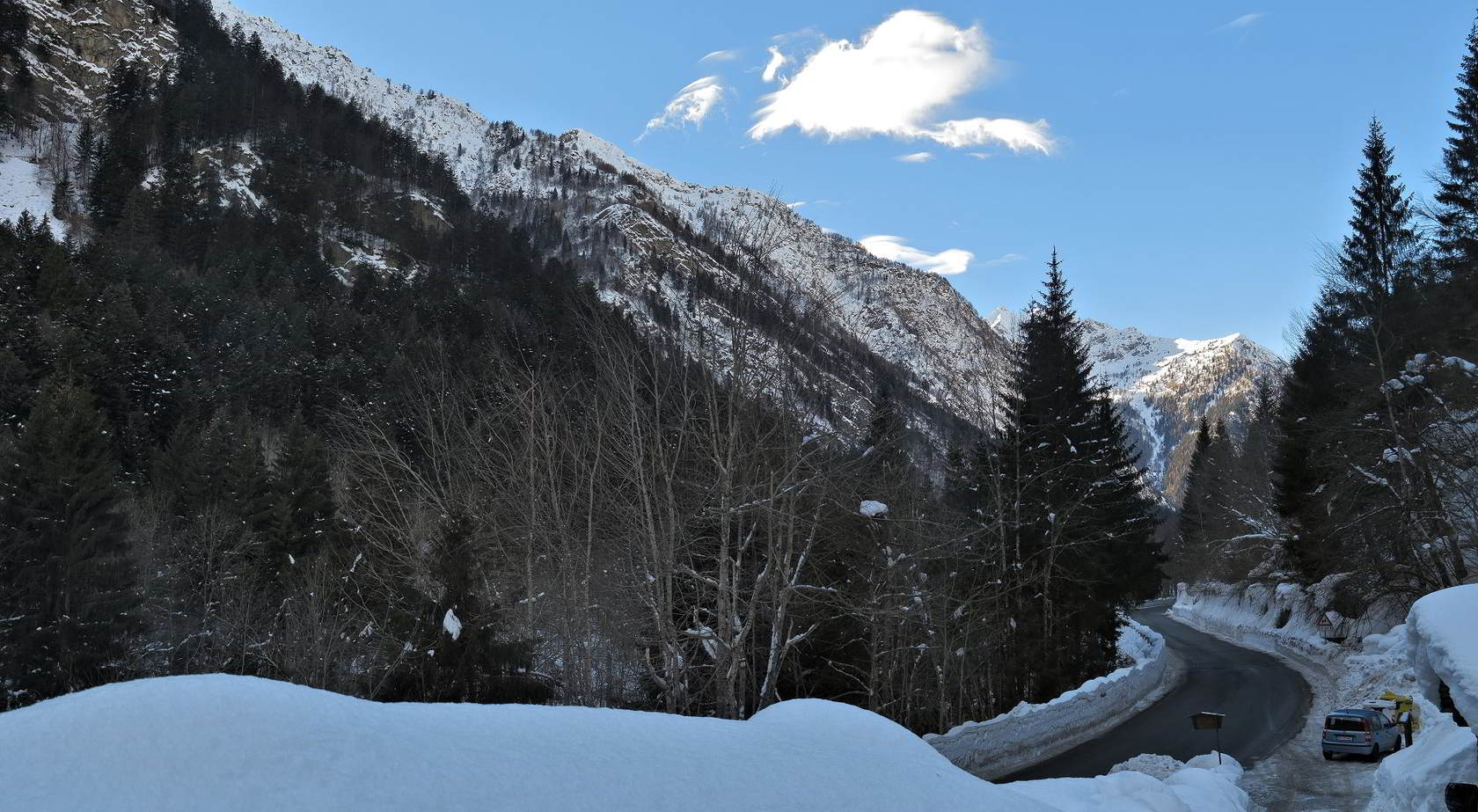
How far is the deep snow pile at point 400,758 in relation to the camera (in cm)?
298

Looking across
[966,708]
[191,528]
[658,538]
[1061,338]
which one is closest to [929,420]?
[1061,338]

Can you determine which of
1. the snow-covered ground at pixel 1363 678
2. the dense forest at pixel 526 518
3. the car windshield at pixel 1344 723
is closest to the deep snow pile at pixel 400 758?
the snow-covered ground at pixel 1363 678

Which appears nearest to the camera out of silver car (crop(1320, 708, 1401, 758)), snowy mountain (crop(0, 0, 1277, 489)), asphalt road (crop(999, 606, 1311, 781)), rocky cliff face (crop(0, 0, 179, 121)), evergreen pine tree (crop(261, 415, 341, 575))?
snowy mountain (crop(0, 0, 1277, 489))

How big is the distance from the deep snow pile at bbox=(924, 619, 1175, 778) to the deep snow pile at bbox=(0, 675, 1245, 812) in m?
15.8

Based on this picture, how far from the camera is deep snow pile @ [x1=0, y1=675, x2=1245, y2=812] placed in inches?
117

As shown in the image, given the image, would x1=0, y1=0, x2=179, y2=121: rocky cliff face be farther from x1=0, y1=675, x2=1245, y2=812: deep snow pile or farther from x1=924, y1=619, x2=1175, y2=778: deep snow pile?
A: x1=0, y1=675, x2=1245, y2=812: deep snow pile

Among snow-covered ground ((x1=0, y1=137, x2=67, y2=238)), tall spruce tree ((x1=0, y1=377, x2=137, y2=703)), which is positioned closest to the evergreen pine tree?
tall spruce tree ((x1=0, y1=377, x2=137, y2=703))

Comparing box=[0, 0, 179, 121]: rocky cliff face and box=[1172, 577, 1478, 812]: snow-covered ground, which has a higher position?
box=[0, 0, 179, 121]: rocky cliff face

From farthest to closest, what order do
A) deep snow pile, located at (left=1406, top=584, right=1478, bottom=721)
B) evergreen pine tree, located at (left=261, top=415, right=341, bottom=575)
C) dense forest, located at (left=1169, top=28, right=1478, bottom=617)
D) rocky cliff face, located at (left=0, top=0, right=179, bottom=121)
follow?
rocky cliff face, located at (left=0, top=0, right=179, bottom=121) → evergreen pine tree, located at (left=261, top=415, right=341, bottom=575) → dense forest, located at (left=1169, top=28, right=1478, bottom=617) → deep snow pile, located at (left=1406, top=584, right=1478, bottom=721)

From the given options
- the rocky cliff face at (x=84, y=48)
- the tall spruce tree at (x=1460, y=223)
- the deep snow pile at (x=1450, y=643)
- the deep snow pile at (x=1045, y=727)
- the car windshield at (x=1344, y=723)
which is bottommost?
the deep snow pile at (x=1045, y=727)

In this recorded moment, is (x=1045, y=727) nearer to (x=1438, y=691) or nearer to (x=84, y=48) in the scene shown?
(x=1438, y=691)

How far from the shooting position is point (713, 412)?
1603cm

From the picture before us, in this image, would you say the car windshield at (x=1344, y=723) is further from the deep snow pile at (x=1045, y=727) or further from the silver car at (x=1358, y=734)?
the deep snow pile at (x=1045, y=727)

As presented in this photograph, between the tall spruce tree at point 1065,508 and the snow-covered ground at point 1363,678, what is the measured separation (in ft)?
22.5
